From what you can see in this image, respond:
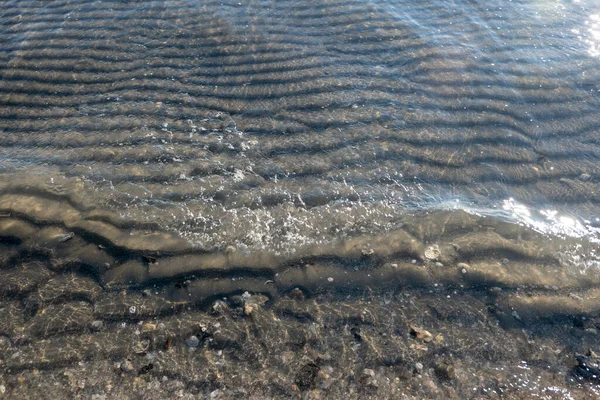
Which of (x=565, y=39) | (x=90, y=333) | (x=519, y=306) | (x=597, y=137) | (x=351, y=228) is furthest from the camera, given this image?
(x=565, y=39)

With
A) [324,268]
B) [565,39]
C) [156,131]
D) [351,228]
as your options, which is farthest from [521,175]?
[156,131]

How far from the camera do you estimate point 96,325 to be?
15.0 ft

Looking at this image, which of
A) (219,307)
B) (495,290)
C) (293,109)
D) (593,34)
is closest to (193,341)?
(219,307)

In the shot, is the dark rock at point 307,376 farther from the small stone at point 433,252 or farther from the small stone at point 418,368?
the small stone at point 433,252

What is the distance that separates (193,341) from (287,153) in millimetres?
3147

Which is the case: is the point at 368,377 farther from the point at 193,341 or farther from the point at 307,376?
the point at 193,341

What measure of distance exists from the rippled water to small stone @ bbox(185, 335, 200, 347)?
42cm

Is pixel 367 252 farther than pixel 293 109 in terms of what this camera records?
No

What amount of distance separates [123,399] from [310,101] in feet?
17.1

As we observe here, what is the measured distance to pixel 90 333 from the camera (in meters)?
4.48

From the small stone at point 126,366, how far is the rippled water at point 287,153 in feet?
1.99

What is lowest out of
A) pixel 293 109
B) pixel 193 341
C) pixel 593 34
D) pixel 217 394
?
pixel 217 394

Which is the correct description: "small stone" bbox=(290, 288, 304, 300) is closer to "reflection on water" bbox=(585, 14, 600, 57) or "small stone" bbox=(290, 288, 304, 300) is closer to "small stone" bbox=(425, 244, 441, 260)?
"small stone" bbox=(425, 244, 441, 260)

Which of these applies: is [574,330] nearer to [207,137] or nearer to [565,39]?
[207,137]
